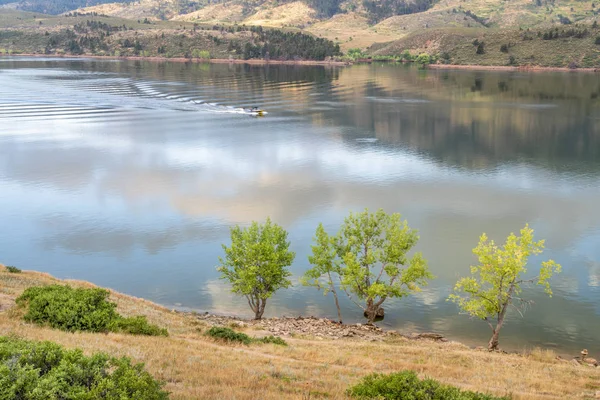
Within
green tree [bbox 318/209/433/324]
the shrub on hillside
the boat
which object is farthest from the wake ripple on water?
the shrub on hillside

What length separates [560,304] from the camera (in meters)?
37.8

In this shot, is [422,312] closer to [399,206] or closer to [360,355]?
[360,355]

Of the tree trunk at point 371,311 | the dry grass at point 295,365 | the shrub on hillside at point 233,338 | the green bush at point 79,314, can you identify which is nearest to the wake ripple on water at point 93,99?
the tree trunk at point 371,311

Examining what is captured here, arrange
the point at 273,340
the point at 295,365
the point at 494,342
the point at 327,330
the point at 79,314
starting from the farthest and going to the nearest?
the point at 327,330 < the point at 494,342 < the point at 273,340 < the point at 79,314 < the point at 295,365

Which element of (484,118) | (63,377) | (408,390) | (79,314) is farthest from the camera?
(484,118)

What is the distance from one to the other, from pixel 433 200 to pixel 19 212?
1582 inches

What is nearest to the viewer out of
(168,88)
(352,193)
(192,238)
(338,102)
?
(192,238)

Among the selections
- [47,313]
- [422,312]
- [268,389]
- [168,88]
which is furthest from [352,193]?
[168,88]

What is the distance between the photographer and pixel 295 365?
21.3 meters

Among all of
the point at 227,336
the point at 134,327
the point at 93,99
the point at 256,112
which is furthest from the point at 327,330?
the point at 93,99

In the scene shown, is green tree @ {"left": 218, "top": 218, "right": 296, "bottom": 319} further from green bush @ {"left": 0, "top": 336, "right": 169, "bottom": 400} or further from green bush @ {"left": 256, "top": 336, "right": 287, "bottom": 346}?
green bush @ {"left": 0, "top": 336, "right": 169, "bottom": 400}

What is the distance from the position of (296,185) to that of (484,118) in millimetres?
54024

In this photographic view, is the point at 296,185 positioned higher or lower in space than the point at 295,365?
higher

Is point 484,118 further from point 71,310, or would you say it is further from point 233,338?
point 71,310
